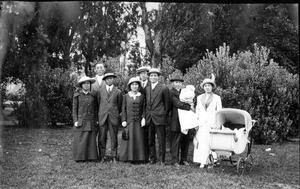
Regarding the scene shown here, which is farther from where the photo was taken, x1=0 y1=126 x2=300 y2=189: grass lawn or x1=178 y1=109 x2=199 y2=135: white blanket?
x1=178 y1=109 x2=199 y2=135: white blanket

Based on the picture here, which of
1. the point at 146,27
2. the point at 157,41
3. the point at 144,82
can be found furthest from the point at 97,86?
the point at 146,27

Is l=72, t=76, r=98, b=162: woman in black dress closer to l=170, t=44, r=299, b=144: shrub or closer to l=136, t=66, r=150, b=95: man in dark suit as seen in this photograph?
l=136, t=66, r=150, b=95: man in dark suit

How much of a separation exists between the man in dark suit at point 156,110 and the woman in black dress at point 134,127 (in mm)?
150

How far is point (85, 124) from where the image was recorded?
880cm

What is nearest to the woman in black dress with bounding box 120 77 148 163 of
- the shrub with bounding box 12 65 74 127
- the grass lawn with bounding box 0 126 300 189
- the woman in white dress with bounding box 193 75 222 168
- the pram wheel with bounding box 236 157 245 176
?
the grass lawn with bounding box 0 126 300 189

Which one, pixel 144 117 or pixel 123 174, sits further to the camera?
pixel 144 117

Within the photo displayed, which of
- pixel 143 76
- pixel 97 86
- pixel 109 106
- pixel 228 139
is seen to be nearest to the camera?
pixel 228 139

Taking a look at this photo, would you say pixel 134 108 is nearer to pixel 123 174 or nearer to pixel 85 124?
pixel 85 124

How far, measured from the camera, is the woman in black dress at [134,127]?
8617mm

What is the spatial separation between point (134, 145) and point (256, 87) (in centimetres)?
647

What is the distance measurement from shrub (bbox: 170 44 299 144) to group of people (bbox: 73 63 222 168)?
13.7 feet

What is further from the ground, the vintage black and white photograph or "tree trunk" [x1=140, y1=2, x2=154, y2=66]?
"tree trunk" [x1=140, y1=2, x2=154, y2=66]

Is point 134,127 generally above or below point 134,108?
below

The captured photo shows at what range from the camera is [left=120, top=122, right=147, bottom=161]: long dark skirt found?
8.60m
